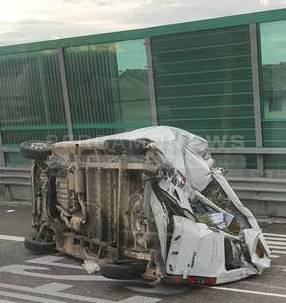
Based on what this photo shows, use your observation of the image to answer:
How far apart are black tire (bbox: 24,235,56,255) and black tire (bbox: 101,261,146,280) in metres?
1.82

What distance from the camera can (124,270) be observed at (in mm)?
5953

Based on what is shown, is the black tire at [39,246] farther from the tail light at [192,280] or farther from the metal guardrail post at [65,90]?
the metal guardrail post at [65,90]

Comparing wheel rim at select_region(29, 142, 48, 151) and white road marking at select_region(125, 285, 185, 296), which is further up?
wheel rim at select_region(29, 142, 48, 151)

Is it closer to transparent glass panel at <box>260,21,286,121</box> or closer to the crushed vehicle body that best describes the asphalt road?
the crushed vehicle body

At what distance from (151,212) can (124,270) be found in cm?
→ 61

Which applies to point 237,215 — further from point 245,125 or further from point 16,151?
point 16,151

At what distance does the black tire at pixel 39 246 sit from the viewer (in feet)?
25.3

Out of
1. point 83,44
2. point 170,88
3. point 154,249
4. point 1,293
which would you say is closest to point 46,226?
point 1,293

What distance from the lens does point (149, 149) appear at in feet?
19.9

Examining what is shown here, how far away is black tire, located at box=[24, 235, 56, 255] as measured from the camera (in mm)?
7723

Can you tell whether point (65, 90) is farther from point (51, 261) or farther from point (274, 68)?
point (51, 261)

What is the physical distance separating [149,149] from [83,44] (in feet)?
17.8

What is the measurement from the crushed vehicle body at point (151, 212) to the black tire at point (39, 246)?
0.12m

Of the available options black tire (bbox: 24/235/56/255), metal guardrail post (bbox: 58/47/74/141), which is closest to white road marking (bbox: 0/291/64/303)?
black tire (bbox: 24/235/56/255)
